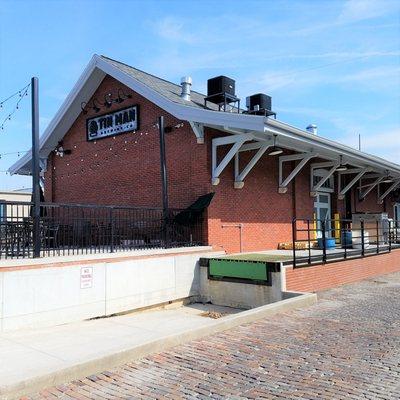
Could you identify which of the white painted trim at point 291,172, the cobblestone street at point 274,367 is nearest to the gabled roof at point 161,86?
the white painted trim at point 291,172

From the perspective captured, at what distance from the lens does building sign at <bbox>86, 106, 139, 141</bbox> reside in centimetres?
1511

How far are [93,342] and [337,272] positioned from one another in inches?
280

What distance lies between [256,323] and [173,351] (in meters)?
1.97

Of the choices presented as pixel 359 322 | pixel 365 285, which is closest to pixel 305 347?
pixel 359 322

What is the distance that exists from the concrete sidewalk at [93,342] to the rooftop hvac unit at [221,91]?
6669 millimetres

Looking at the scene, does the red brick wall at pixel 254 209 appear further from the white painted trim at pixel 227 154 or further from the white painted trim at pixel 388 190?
the white painted trim at pixel 388 190

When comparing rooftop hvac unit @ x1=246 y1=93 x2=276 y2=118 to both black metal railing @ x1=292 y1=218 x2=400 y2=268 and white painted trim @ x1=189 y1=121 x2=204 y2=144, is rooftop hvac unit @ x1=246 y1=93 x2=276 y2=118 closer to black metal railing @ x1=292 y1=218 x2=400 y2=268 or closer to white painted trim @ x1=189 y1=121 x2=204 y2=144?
white painted trim @ x1=189 y1=121 x2=204 y2=144

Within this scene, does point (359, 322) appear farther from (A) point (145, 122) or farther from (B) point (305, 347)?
(A) point (145, 122)

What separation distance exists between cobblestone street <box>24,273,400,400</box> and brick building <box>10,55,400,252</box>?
5.16 meters

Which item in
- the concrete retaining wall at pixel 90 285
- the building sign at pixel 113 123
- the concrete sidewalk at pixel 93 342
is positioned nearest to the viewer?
the concrete sidewalk at pixel 93 342

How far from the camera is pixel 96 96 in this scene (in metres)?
16.4

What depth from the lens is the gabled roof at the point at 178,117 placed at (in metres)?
11.3

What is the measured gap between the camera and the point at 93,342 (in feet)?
23.6

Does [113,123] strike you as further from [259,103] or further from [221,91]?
[259,103]
